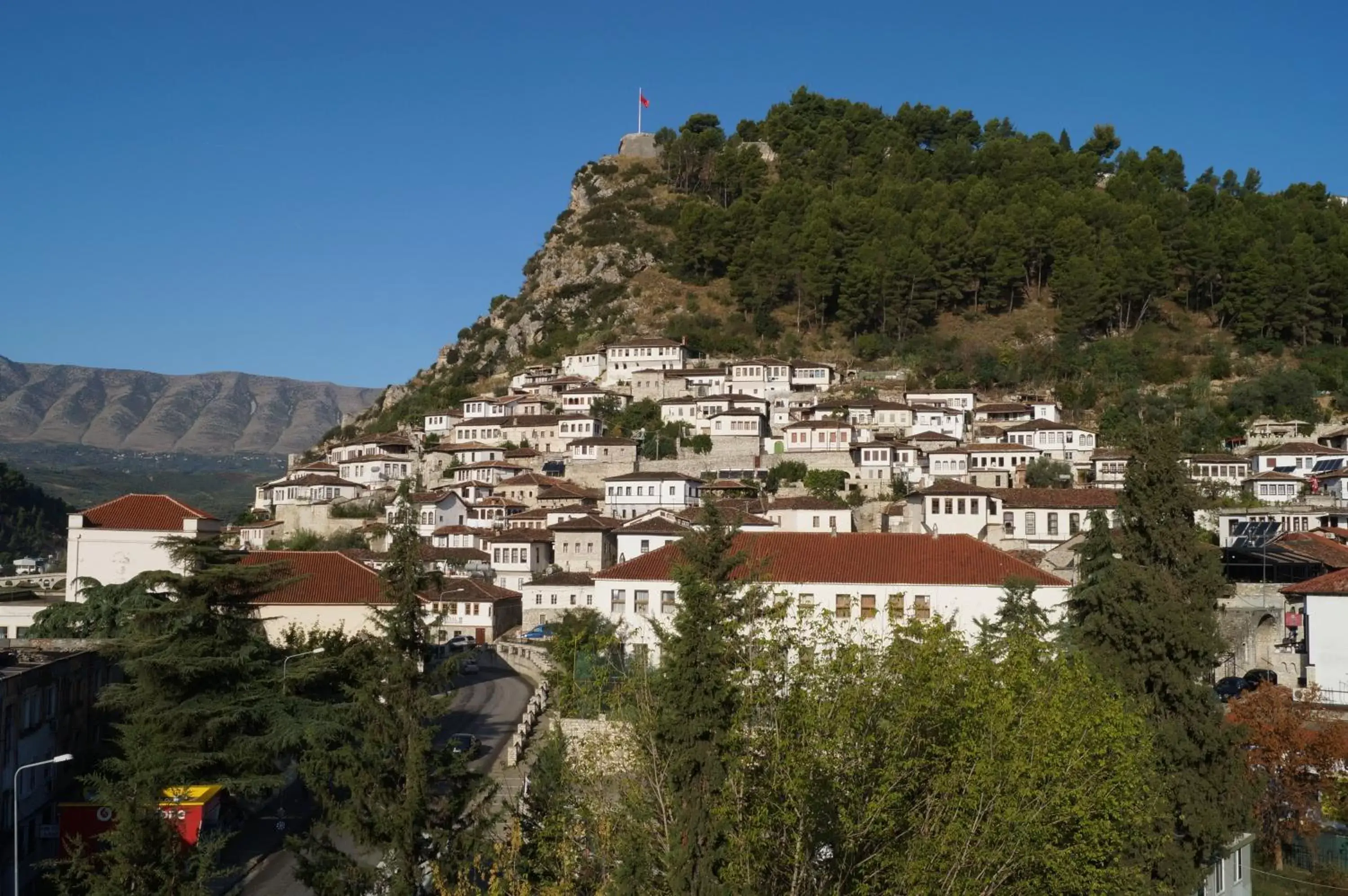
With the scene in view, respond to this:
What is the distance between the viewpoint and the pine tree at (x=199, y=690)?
26391 millimetres

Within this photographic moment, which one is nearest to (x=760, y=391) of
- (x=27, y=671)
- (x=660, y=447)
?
(x=660, y=447)

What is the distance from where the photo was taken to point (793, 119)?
5709 inches

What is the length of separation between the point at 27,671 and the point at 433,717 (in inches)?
540

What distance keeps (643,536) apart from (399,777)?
135 ft

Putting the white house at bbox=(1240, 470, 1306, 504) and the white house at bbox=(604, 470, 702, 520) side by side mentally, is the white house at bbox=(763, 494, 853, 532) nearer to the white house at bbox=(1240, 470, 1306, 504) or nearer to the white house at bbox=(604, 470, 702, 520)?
the white house at bbox=(604, 470, 702, 520)

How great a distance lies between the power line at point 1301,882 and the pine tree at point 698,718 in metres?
17.8

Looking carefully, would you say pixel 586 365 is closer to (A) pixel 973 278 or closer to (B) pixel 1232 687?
(A) pixel 973 278

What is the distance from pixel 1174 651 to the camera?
996 inches

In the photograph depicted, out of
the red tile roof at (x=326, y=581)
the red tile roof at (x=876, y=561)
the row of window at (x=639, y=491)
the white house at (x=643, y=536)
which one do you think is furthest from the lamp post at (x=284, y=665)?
the row of window at (x=639, y=491)

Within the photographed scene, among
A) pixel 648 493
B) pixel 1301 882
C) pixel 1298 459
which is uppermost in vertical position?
pixel 1298 459

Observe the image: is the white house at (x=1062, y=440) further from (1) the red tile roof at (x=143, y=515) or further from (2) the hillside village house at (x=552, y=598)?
(1) the red tile roof at (x=143, y=515)

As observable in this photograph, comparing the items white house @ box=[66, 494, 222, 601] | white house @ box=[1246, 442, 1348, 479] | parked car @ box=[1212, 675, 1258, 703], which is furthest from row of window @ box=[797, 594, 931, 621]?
white house @ box=[1246, 442, 1348, 479]

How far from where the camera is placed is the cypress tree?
23.9 metres

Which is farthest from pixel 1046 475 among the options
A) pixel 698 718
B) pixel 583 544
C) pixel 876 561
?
pixel 698 718
